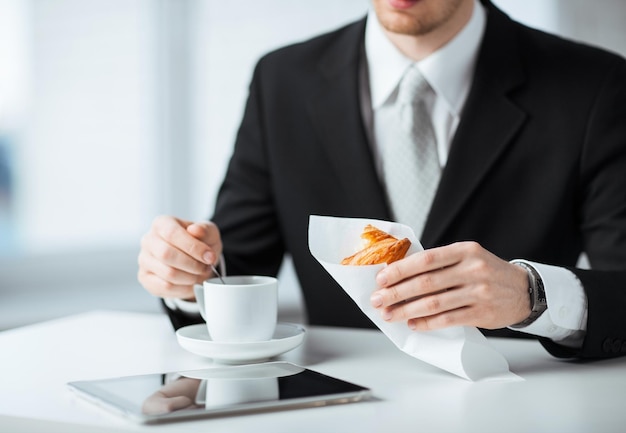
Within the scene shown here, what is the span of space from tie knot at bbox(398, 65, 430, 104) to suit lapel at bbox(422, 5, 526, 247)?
101 millimetres

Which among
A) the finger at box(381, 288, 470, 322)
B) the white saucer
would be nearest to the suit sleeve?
the finger at box(381, 288, 470, 322)

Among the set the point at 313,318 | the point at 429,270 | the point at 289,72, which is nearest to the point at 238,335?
the point at 429,270

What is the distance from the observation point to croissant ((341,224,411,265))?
1047 mm

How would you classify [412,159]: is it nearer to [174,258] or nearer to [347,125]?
[347,125]

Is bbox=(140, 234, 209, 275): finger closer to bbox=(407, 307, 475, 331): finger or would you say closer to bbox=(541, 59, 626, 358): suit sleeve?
bbox=(407, 307, 475, 331): finger

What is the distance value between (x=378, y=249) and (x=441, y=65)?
704 millimetres

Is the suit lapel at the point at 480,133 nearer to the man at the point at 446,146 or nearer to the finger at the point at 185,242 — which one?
the man at the point at 446,146

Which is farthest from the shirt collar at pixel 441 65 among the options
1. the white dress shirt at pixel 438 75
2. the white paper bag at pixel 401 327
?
the white paper bag at pixel 401 327

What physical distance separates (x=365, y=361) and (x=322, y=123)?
2.24 ft

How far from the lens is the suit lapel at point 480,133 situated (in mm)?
1569

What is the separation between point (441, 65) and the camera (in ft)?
5.37

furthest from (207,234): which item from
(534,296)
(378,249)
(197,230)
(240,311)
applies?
(534,296)

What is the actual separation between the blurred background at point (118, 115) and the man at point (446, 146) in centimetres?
→ 93

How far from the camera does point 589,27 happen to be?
9.16 ft
